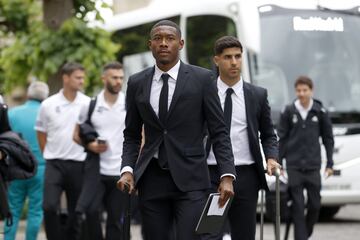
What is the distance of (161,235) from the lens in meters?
8.10

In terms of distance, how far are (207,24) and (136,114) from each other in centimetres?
1172

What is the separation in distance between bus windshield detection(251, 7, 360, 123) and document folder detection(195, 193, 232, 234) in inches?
411

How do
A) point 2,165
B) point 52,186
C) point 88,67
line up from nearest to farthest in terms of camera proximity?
point 2,165 → point 52,186 → point 88,67

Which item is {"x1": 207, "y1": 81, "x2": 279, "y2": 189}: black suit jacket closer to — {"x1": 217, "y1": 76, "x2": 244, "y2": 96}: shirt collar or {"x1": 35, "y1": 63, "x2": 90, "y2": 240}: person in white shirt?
{"x1": 217, "y1": 76, "x2": 244, "y2": 96}: shirt collar

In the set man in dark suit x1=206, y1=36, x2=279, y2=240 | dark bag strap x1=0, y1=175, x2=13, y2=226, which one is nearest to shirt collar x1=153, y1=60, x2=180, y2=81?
man in dark suit x1=206, y1=36, x2=279, y2=240

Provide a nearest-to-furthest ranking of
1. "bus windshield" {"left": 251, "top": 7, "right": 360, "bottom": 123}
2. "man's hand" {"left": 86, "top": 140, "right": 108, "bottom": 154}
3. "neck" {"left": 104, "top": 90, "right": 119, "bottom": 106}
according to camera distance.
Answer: "man's hand" {"left": 86, "top": 140, "right": 108, "bottom": 154} < "neck" {"left": 104, "top": 90, "right": 119, "bottom": 106} < "bus windshield" {"left": 251, "top": 7, "right": 360, "bottom": 123}

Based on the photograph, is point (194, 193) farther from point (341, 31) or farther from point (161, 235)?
point (341, 31)

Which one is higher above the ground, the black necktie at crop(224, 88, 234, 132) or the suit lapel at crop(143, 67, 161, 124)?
the suit lapel at crop(143, 67, 161, 124)

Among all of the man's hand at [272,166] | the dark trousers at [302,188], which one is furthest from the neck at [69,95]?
the man's hand at [272,166]

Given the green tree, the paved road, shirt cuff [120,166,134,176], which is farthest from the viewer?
the green tree

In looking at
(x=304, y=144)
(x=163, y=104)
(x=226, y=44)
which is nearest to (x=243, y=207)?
(x=226, y=44)

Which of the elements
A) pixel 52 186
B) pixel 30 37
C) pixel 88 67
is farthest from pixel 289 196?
pixel 30 37

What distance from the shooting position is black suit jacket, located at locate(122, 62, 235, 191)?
8.09m

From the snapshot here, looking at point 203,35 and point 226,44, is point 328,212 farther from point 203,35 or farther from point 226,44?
point 226,44
